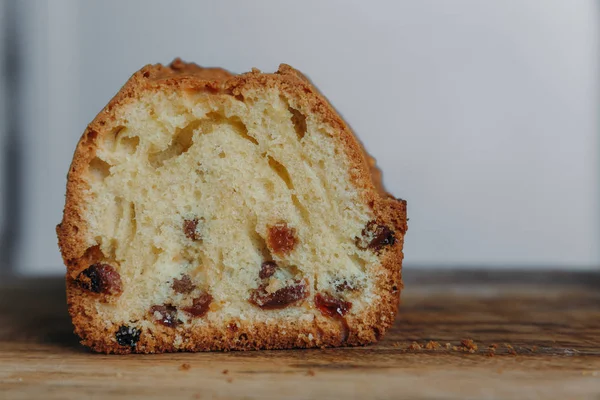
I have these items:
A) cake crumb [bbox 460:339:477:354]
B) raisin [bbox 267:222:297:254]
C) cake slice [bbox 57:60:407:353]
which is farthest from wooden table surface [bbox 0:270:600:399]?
raisin [bbox 267:222:297:254]

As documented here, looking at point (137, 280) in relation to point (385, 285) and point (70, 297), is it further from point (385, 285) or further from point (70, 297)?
point (385, 285)

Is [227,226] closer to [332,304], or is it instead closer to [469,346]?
[332,304]

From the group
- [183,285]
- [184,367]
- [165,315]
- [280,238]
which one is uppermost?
[280,238]

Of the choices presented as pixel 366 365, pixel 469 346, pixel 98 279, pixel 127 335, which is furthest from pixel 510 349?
pixel 98 279

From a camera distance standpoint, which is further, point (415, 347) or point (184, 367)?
point (415, 347)

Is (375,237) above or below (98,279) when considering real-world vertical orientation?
above

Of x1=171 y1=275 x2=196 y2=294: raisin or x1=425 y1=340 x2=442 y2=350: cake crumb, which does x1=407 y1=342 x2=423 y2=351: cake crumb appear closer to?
x1=425 y1=340 x2=442 y2=350: cake crumb

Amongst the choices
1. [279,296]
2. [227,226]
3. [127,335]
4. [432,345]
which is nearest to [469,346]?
[432,345]
